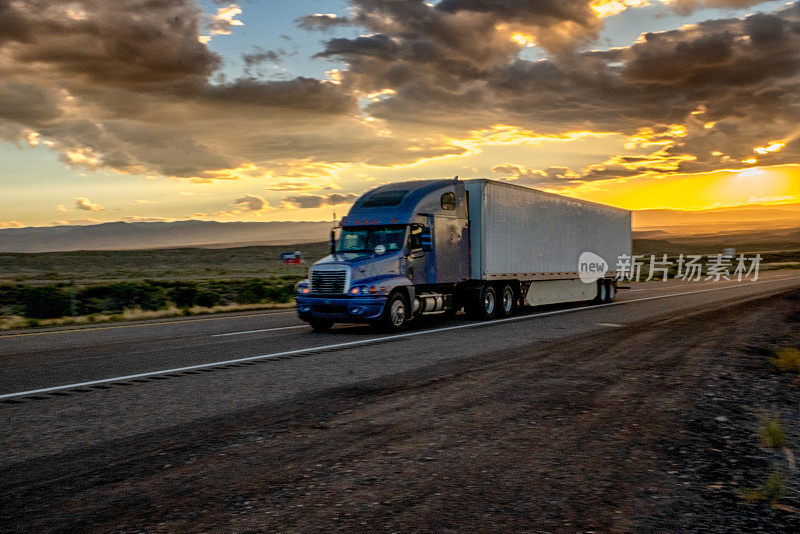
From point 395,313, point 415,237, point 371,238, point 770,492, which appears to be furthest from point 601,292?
point 770,492

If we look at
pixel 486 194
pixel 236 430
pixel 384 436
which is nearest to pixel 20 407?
pixel 236 430

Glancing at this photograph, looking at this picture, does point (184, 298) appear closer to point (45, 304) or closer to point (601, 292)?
point (45, 304)

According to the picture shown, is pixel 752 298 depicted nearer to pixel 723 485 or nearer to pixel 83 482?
pixel 723 485

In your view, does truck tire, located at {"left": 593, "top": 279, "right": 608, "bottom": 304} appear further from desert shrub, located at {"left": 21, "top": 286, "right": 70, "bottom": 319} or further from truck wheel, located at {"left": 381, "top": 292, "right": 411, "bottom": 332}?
desert shrub, located at {"left": 21, "top": 286, "right": 70, "bottom": 319}

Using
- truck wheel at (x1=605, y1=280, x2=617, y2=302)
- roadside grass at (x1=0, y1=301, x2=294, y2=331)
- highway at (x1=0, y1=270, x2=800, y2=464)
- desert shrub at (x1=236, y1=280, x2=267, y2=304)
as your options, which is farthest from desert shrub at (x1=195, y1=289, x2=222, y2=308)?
truck wheel at (x1=605, y1=280, x2=617, y2=302)

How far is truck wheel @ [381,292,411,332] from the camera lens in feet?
50.8

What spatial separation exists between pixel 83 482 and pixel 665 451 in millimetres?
4436

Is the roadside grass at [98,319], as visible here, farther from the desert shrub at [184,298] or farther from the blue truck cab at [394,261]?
the blue truck cab at [394,261]

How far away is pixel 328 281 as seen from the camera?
15586mm

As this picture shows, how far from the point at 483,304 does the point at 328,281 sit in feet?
15.9

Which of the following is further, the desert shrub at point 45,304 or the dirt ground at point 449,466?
the desert shrub at point 45,304

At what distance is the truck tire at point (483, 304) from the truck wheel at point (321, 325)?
13.5 feet

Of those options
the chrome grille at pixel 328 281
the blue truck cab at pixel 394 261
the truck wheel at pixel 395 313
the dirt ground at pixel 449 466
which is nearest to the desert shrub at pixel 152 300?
Result: the blue truck cab at pixel 394 261

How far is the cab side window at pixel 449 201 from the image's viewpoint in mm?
17641
